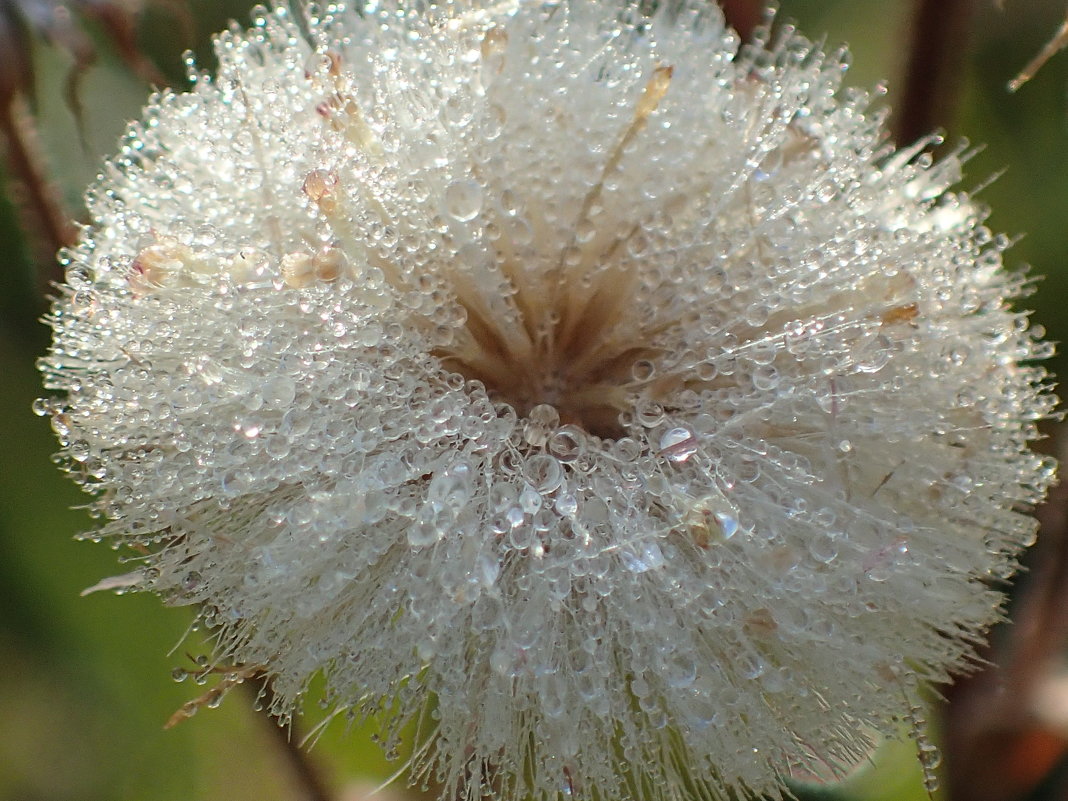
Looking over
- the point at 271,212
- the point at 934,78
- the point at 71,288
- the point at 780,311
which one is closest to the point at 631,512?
the point at 780,311

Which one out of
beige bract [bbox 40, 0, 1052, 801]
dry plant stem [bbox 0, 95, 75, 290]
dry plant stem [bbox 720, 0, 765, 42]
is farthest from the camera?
dry plant stem [bbox 720, 0, 765, 42]

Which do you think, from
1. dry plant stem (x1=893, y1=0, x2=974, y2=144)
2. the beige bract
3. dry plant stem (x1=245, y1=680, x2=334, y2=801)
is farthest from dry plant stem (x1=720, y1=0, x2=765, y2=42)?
dry plant stem (x1=245, y1=680, x2=334, y2=801)

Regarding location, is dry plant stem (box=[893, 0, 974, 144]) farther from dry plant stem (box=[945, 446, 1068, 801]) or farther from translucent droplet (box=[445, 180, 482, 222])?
translucent droplet (box=[445, 180, 482, 222])

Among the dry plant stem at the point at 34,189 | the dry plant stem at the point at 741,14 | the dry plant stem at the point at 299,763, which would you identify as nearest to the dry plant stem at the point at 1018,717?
the dry plant stem at the point at 741,14

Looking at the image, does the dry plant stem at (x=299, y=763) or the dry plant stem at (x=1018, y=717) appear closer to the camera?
the dry plant stem at (x=299, y=763)

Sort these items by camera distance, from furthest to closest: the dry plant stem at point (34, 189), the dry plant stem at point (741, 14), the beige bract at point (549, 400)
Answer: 1. the dry plant stem at point (741, 14)
2. the dry plant stem at point (34, 189)
3. the beige bract at point (549, 400)

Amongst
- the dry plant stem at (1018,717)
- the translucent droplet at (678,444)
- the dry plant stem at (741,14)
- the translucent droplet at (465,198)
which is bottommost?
the dry plant stem at (1018,717)

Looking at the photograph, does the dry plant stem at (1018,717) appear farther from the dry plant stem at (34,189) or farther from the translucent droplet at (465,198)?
the dry plant stem at (34,189)
